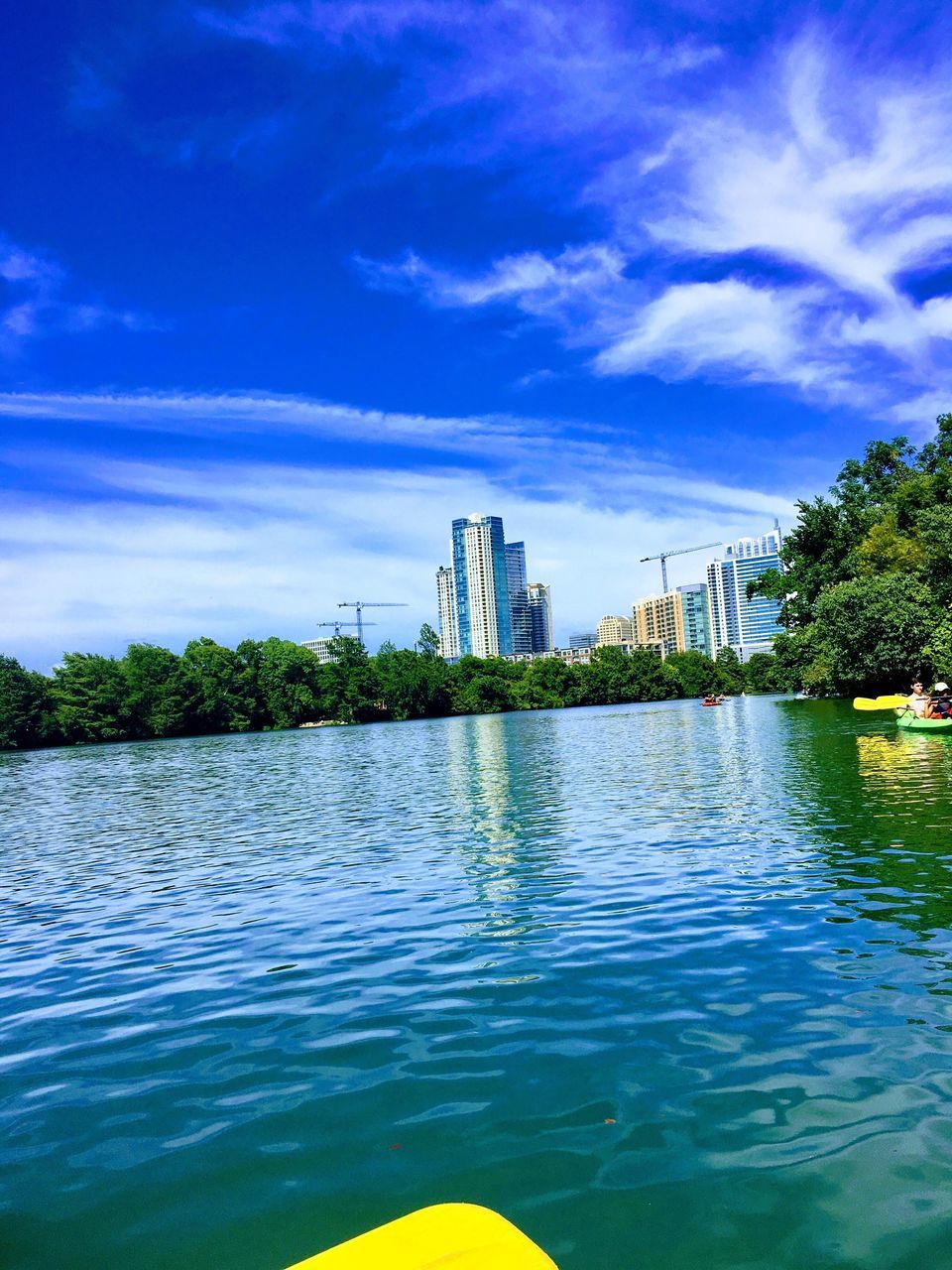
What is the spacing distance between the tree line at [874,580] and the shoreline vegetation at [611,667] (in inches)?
5.1

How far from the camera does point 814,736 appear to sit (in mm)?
39719

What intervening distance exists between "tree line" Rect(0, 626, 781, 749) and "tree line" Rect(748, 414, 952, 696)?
1143 cm

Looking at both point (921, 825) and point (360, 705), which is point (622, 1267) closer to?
point (921, 825)

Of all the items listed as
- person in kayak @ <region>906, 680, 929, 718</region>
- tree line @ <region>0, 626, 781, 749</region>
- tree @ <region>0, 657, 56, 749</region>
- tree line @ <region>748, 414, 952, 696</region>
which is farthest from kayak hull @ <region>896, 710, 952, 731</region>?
tree @ <region>0, 657, 56, 749</region>

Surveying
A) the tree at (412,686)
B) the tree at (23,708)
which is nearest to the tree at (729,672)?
the tree at (412,686)

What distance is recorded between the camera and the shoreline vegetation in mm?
59594

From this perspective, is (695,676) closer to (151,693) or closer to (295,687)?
(295,687)

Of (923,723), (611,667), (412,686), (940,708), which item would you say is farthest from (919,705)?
(611,667)

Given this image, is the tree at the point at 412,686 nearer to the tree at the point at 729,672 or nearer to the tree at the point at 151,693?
the tree at the point at 151,693

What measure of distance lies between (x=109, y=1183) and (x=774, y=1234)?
Result: 167 inches

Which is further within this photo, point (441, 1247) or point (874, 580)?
point (874, 580)

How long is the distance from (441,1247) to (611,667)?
163 meters

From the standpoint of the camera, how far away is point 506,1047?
762 centimetres

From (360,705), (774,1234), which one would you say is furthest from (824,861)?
(360,705)
